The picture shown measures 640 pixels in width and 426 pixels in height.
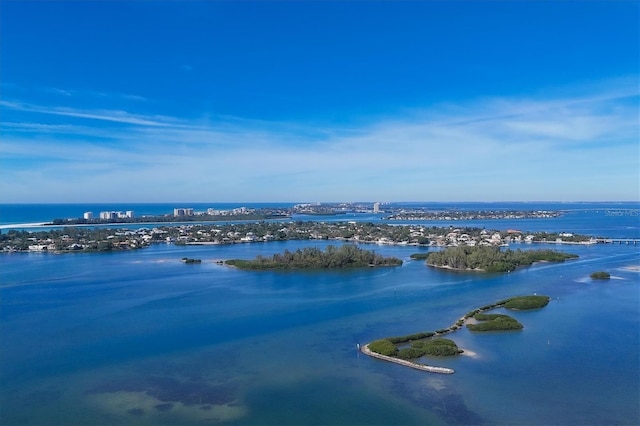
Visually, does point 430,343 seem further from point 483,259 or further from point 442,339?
point 483,259

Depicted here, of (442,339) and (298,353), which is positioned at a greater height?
(442,339)

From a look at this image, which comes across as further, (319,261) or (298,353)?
(319,261)

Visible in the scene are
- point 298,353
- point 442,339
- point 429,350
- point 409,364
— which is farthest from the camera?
point 442,339

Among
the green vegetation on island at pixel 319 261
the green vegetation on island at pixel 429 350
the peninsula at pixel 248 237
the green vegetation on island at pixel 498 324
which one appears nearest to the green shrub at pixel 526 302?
the green vegetation on island at pixel 498 324

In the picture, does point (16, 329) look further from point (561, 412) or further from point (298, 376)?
point (561, 412)

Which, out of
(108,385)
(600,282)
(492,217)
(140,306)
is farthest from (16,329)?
(492,217)

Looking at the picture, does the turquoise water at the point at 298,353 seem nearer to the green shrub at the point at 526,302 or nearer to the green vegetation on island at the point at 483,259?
the green shrub at the point at 526,302

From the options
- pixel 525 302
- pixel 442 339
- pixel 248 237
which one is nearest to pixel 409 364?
pixel 442 339
